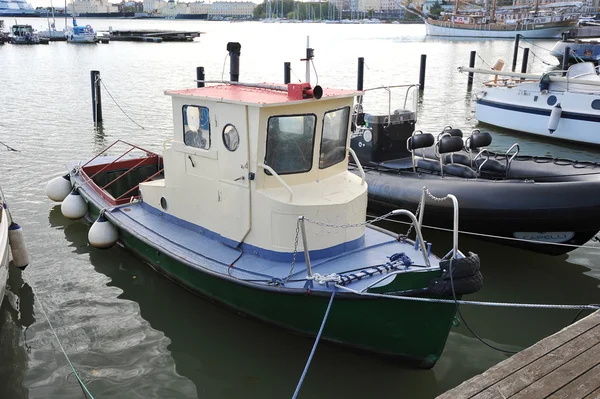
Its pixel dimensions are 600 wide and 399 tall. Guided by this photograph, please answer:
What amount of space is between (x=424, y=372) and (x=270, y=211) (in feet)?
8.78

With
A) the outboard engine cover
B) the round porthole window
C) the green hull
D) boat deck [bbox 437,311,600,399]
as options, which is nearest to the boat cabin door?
the round porthole window

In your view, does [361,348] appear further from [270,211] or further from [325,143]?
[325,143]

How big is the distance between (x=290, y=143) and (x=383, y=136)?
198 inches

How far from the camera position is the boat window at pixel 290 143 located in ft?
22.8

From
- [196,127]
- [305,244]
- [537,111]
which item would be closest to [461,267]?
[305,244]

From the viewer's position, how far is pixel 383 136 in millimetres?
11734

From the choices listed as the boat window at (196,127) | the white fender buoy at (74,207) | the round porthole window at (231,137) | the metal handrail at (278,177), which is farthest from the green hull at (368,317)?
the white fender buoy at (74,207)

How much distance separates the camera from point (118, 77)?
35188 mm

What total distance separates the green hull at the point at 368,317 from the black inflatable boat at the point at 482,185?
326 cm

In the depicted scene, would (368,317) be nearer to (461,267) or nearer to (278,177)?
(461,267)

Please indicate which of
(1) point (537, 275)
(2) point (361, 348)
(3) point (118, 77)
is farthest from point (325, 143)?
(3) point (118, 77)

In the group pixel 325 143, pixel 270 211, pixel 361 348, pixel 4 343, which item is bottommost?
pixel 4 343

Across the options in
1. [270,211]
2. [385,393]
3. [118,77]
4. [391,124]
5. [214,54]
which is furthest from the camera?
[214,54]

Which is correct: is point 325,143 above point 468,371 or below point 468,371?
above
